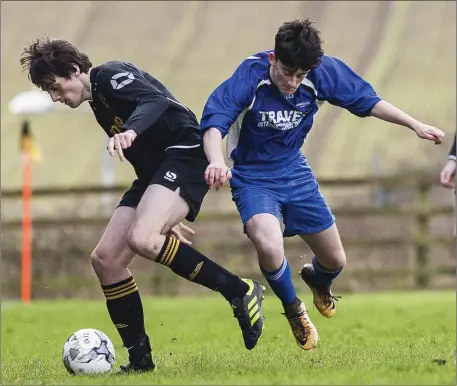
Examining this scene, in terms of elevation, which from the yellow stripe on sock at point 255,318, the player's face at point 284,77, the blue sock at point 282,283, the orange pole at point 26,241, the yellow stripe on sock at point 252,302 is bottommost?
the orange pole at point 26,241

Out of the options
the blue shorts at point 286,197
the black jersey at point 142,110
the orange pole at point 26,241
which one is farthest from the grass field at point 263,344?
the orange pole at point 26,241

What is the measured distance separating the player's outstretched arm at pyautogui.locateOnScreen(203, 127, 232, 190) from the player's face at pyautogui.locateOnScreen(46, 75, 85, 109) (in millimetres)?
728

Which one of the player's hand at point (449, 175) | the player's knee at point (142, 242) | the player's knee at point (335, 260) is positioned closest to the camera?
the player's hand at point (449, 175)

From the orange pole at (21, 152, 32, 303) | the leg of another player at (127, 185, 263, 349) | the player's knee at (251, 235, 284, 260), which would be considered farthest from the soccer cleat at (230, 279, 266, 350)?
the orange pole at (21, 152, 32, 303)

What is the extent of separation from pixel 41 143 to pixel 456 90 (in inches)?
688

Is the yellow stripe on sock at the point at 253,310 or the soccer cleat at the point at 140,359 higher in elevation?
the yellow stripe on sock at the point at 253,310

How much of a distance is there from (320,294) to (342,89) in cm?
159

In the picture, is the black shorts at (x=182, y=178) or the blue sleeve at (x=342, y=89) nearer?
the black shorts at (x=182, y=178)

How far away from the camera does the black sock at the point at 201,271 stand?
18.0 ft

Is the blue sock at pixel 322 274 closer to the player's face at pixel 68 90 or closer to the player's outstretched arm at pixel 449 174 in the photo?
the player's outstretched arm at pixel 449 174

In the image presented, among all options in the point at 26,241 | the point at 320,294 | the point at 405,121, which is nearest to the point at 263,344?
the point at 320,294

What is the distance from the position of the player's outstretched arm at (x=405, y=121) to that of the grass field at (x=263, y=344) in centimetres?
121

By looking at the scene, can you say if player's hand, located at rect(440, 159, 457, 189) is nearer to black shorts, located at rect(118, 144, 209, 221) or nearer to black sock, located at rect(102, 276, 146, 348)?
black shorts, located at rect(118, 144, 209, 221)

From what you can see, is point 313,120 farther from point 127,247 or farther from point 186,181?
point 127,247
